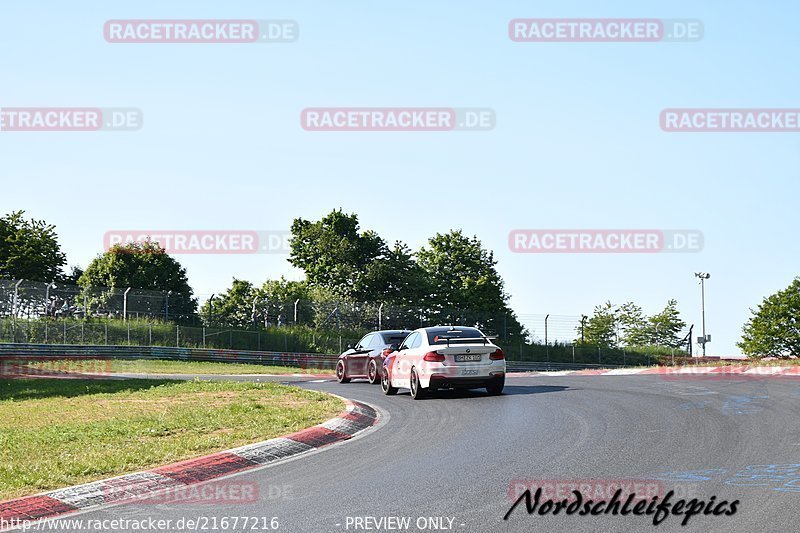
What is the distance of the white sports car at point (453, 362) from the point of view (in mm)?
17406

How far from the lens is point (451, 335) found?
18250mm

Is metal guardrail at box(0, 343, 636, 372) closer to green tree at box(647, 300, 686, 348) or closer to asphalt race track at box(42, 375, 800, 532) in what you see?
asphalt race track at box(42, 375, 800, 532)

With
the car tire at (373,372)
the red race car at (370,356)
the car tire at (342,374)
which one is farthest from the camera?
the car tire at (342,374)

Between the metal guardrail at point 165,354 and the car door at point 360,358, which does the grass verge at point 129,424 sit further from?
the metal guardrail at point 165,354

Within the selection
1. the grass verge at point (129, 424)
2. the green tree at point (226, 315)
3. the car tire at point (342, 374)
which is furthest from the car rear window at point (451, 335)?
the green tree at point (226, 315)

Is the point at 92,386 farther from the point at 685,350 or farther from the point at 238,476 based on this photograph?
the point at 685,350

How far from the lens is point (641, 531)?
20.6 ft

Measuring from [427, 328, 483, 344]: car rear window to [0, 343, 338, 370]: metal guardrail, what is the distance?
2414cm

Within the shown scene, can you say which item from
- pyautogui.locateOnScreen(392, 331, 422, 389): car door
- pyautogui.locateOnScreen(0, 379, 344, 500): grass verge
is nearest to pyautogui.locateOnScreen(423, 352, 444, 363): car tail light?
pyautogui.locateOnScreen(392, 331, 422, 389): car door

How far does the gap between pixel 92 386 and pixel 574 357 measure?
3671cm

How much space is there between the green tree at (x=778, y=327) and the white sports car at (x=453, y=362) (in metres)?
87.0

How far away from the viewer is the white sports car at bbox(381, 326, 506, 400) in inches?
685

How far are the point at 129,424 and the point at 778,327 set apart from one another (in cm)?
9775

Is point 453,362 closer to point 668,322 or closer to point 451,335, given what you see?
point 451,335
